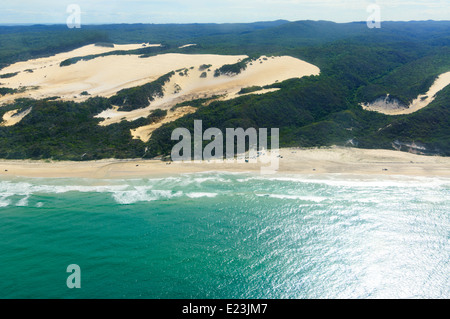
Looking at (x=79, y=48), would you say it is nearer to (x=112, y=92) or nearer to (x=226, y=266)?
(x=112, y=92)

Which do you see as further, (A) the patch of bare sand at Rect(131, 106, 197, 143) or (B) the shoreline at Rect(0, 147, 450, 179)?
(A) the patch of bare sand at Rect(131, 106, 197, 143)

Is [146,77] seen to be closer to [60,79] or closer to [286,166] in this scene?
[60,79]

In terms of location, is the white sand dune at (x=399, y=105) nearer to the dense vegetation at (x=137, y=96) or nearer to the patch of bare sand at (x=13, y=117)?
the dense vegetation at (x=137, y=96)

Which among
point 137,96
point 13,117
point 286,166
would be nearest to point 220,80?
point 137,96

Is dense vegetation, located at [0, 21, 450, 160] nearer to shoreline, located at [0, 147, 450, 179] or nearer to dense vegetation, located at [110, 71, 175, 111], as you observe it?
dense vegetation, located at [110, 71, 175, 111]

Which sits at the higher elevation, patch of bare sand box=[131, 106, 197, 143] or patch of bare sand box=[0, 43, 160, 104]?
patch of bare sand box=[0, 43, 160, 104]

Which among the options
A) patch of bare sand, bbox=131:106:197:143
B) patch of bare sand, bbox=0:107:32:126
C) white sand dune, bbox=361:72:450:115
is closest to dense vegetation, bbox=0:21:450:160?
patch of bare sand, bbox=131:106:197:143

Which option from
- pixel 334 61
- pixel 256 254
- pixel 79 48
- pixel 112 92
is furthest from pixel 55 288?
pixel 79 48
